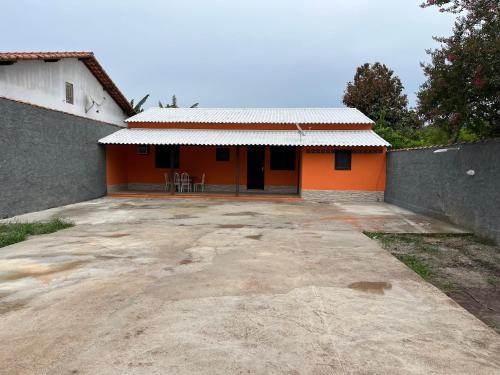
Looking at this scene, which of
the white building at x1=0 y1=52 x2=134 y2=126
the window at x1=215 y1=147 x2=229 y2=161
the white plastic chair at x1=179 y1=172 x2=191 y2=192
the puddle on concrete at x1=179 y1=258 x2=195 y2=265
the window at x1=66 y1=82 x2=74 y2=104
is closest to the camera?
the puddle on concrete at x1=179 y1=258 x2=195 y2=265

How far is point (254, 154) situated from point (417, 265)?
12.9 metres

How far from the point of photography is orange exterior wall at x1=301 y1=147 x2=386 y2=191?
51.8 feet

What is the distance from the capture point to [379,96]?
29500 mm

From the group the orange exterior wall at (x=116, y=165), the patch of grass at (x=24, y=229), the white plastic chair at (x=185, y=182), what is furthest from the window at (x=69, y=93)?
the patch of grass at (x=24, y=229)

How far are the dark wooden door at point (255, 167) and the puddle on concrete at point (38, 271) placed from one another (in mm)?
13156

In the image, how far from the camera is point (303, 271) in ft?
17.5

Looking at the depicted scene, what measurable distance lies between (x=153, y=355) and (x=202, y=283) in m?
1.82

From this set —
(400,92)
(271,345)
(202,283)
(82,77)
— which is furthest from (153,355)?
(400,92)

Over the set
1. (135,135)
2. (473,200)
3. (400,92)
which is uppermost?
(400,92)

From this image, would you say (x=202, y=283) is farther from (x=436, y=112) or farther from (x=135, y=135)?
(x=135, y=135)

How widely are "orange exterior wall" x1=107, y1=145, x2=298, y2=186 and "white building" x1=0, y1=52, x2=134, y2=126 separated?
2.26 metres

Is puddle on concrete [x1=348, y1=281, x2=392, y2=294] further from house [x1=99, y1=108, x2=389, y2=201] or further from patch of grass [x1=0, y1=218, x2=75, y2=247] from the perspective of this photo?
house [x1=99, y1=108, x2=389, y2=201]

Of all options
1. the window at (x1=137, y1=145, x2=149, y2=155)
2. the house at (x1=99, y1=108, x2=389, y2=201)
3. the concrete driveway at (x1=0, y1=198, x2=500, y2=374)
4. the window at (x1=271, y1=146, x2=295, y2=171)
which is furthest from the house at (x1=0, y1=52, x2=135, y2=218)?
the window at (x1=271, y1=146, x2=295, y2=171)

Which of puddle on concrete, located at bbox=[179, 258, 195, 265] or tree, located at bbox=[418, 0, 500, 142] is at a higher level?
tree, located at bbox=[418, 0, 500, 142]
